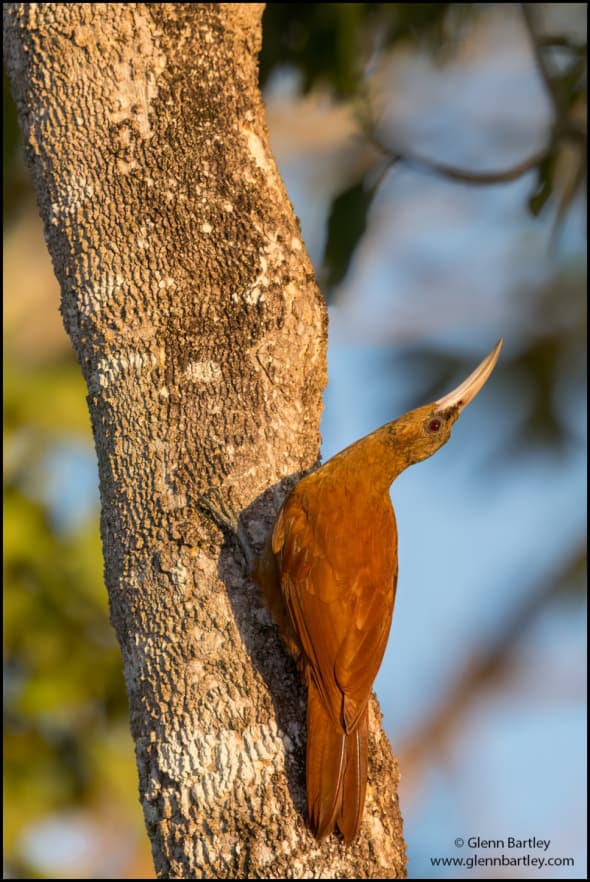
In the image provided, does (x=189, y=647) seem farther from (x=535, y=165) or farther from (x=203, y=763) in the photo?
(x=535, y=165)

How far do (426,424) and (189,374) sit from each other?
3.11ft

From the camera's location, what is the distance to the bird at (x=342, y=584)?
6.55ft

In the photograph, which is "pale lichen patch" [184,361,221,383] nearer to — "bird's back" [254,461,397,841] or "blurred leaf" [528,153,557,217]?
"bird's back" [254,461,397,841]

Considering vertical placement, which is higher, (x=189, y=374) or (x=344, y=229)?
(x=344, y=229)

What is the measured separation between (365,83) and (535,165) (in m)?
0.92

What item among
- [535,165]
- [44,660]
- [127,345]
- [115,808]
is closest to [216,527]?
[127,345]

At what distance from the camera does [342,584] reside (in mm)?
2514

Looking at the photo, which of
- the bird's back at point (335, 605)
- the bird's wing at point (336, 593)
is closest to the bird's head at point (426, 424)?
the bird's back at point (335, 605)

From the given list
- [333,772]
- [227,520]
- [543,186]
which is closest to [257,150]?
[227,520]

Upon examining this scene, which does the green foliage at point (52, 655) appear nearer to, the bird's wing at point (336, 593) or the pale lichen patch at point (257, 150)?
the bird's wing at point (336, 593)

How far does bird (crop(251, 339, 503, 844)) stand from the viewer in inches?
78.5

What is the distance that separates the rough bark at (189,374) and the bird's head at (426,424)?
63 centimetres

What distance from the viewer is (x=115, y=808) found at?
5.47 meters

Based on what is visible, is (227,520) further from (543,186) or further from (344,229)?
A: (543,186)
